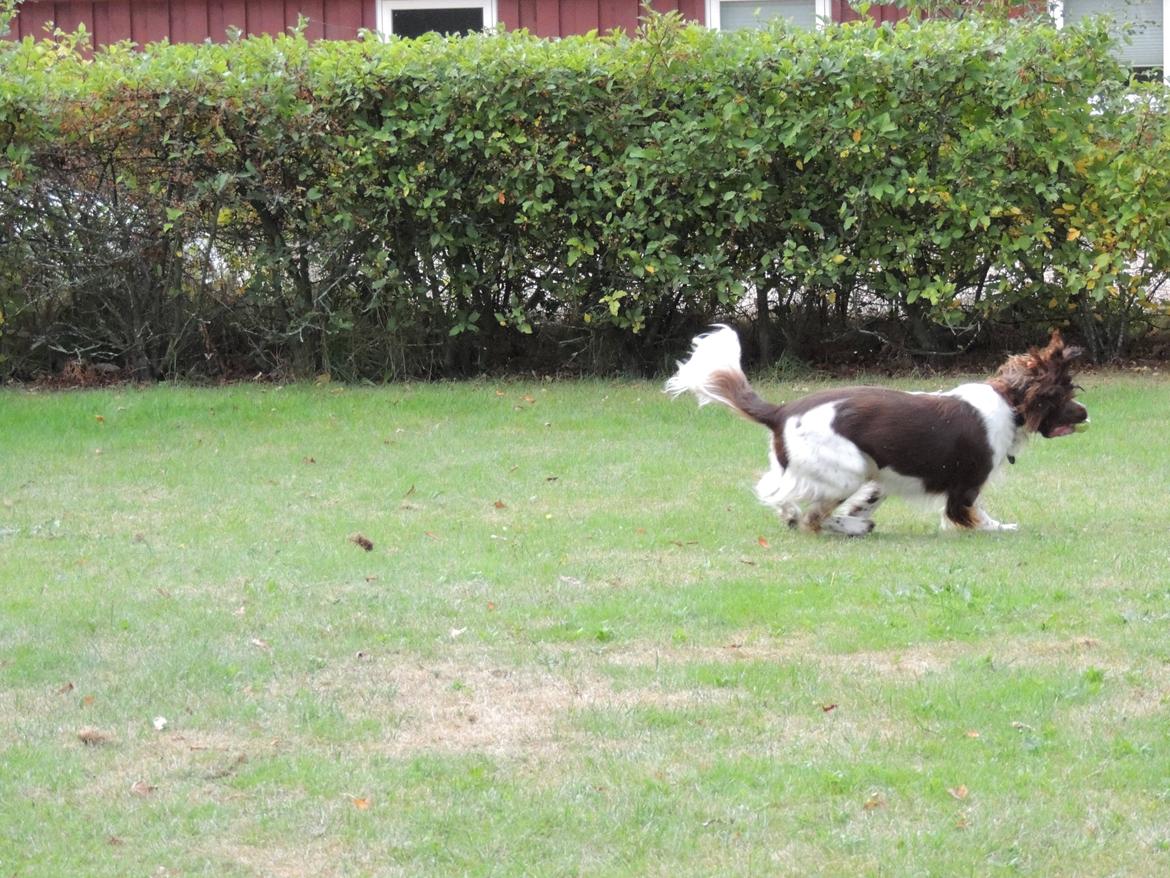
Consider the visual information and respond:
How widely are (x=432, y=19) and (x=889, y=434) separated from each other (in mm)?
13056

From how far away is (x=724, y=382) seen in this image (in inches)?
336

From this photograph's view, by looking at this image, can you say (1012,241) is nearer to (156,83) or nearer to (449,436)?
(449,436)

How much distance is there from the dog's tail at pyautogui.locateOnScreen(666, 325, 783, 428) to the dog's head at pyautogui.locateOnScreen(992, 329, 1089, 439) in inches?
48.9

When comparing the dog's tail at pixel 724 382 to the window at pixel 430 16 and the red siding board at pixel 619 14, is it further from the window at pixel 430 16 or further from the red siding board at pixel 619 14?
the window at pixel 430 16

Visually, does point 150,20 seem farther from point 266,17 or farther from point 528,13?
point 528,13

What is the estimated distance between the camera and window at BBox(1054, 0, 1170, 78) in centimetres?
1839

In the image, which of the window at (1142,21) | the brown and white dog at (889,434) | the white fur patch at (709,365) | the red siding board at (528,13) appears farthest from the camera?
the red siding board at (528,13)

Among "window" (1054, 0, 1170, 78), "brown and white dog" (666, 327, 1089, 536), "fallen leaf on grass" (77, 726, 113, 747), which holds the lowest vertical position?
"fallen leaf on grass" (77, 726, 113, 747)

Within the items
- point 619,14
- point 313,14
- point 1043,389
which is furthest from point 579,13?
point 1043,389

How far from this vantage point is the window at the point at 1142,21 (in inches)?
724

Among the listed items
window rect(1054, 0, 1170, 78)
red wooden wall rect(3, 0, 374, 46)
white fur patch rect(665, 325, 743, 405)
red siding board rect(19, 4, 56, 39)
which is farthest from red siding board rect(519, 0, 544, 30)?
white fur patch rect(665, 325, 743, 405)

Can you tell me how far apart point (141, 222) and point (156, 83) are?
1.22 meters

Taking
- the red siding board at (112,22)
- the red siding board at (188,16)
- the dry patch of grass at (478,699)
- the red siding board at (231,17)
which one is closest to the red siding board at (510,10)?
the red siding board at (231,17)

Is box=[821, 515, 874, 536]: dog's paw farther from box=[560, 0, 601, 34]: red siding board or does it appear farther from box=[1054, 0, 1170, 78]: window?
box=[560, 0, 601, 34]: red siding board
